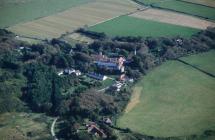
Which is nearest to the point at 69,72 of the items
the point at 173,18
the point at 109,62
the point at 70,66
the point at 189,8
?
the point at 70,66

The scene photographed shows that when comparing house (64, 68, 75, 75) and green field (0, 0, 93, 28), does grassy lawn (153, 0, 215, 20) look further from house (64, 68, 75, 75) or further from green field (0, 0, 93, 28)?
house (64, 68, 75, 75)

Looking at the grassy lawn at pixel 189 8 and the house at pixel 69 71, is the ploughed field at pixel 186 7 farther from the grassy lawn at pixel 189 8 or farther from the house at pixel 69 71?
the house at pixel 69 71

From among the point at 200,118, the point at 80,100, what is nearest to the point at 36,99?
the point at 80,100

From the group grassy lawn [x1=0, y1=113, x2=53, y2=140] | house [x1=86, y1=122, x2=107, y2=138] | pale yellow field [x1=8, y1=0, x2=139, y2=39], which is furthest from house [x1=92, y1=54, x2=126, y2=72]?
house [x1=86, y1=122, x2=107, y2=138]

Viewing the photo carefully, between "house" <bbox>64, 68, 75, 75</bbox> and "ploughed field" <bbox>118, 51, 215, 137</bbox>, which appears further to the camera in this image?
"house" <bbox>64, 68, 75, 75</bbox>

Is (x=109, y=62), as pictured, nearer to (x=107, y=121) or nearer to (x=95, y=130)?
(x=107, y=121)

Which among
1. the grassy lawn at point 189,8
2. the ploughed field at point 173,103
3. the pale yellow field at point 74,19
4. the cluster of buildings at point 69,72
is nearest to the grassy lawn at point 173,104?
the ploughed field at point 173,103
